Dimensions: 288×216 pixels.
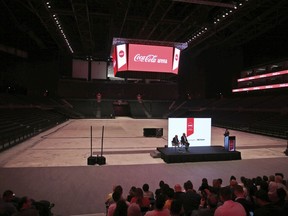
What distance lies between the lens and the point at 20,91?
36.8 m

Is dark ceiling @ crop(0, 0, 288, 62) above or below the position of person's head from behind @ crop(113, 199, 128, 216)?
above

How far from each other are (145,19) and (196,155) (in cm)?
1696

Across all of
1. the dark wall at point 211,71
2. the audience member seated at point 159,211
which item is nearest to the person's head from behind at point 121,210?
the audience member seated at point 159,211

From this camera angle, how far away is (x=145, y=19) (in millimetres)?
23250

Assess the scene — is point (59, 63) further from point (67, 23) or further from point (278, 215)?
point (278, 215)

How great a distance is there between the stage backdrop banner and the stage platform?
763 millimetres

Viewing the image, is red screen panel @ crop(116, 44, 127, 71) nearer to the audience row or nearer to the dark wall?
the audience row

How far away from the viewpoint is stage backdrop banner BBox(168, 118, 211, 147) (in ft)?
37.3

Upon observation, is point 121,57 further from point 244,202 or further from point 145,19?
point 244,202

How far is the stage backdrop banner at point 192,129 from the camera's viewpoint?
1136cm

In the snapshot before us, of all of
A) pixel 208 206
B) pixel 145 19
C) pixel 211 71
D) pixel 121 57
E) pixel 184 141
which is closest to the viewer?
pixel 208 206

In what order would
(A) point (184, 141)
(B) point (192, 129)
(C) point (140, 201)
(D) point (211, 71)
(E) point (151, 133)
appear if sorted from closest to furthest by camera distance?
(C) point (140, 201), (A) point (184, 141), (B) point (192, 129), (E) point (151, 133), (D) point (211, 71)

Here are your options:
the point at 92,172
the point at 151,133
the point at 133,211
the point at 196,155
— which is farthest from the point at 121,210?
the point at 151,133

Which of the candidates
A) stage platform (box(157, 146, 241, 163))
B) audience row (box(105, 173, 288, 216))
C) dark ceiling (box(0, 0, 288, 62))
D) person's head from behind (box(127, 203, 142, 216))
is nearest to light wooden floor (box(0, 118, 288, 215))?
stage platform (box(157, 146, 241, 163))
